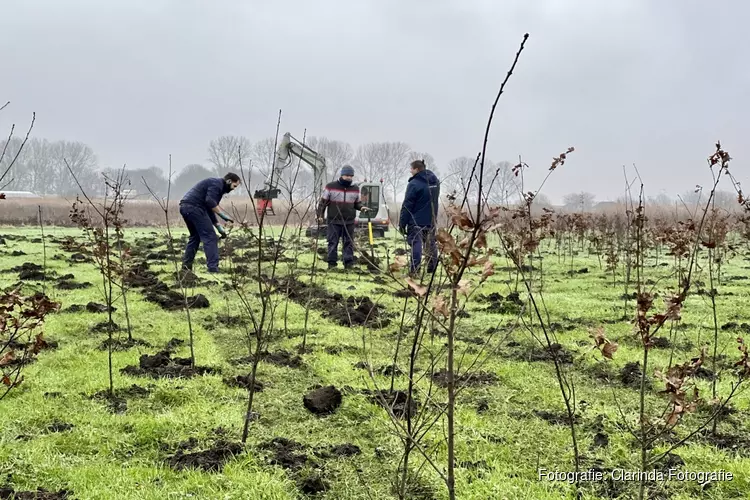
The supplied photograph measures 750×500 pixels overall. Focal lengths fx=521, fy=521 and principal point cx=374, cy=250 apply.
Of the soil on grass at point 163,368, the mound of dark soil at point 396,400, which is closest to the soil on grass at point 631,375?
the mound of dark soil at point 396,400

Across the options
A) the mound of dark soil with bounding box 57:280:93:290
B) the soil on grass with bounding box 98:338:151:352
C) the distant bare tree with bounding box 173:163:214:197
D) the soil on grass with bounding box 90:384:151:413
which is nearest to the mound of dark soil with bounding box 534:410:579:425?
the soil on grass with bounding box 90:384:151:413

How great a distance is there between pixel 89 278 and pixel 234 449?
682 cm

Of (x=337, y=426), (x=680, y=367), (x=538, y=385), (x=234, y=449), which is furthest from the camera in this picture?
(x=538, y=385)

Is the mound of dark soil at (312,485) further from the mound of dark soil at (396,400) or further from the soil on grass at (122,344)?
the soil on grass at (122,344)

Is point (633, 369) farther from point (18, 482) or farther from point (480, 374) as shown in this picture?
point (18, 482)

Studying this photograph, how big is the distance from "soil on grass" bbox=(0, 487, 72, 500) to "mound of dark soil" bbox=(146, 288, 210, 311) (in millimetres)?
3939

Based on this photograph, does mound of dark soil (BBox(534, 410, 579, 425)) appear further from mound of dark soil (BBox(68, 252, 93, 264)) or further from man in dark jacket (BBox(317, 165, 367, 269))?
mound of dark soil (BBox(68, 252, 93, 264))

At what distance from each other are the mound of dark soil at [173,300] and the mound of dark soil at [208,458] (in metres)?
3.67

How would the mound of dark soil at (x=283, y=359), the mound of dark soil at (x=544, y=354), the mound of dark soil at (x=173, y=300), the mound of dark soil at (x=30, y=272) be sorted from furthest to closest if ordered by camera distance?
1. the mound of dark soil at (x=30, y=272)
2. the mound of dark soil at (x=173, y=300)
3. the mound of dark soil at (x=544, y=354)
4. the mound of dark soil at (x=283, y=359)

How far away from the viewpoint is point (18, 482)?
2605 mm

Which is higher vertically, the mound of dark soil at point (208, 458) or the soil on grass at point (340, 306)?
the soil on grass at point (340, 306)

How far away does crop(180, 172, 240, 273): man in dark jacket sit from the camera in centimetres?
839

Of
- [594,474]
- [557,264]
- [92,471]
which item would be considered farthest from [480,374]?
[557,264]

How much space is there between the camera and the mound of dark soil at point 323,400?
11.6ft
